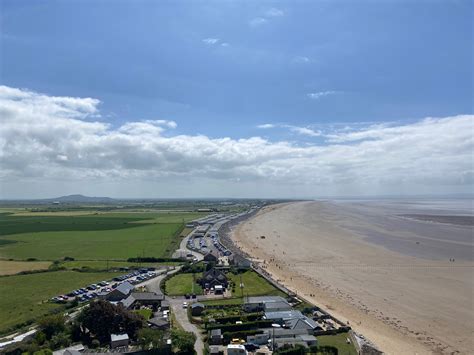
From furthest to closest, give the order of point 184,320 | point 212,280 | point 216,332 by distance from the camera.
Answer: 1. point 212,280
2. point 184,320
3. point 216,332

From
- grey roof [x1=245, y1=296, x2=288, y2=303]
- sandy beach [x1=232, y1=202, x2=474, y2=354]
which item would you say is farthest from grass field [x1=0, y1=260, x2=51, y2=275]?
grey roof [x1=245, y1=296, x2=288, y2=303]

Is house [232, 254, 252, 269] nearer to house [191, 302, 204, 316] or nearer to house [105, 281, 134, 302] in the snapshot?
house [105, 281, 134, 302]

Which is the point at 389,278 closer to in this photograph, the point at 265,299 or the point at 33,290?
the point at 265,299

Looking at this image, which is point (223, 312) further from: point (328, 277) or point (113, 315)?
point (328, 277)

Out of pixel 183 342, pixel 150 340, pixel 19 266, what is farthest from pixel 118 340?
pixel 19 266

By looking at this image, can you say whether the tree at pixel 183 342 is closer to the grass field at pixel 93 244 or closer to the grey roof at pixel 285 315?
the grey roof at pixel 285 315

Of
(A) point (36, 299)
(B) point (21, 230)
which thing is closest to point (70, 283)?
(A) point (36, 299)
